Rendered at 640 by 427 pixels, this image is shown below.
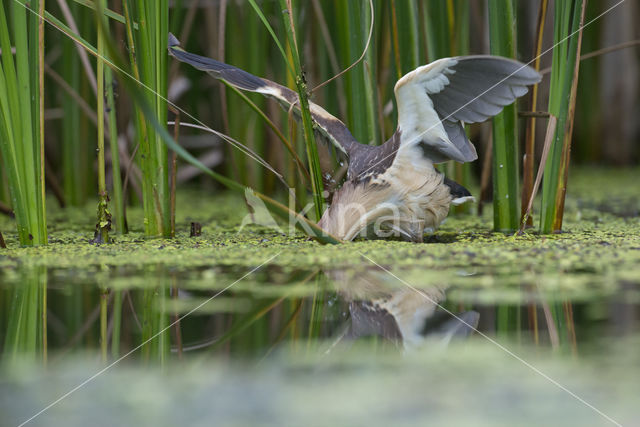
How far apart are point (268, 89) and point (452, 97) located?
1.81 ft

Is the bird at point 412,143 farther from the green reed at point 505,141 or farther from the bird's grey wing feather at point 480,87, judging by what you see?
the green reed at point 505,141

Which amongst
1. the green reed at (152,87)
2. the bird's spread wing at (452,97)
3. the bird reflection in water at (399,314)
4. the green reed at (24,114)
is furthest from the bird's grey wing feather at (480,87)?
the green reed at (24,114)

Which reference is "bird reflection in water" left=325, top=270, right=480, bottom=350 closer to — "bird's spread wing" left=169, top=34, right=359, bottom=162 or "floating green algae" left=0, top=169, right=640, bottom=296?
"floating green algae" left=0, top=169, right=640, bottom=296

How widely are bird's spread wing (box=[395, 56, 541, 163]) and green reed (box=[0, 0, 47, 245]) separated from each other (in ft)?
3.08

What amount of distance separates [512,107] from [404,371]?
138cm

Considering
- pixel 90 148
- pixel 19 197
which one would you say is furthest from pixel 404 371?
pixel 90 148

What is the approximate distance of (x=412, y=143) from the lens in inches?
86.4

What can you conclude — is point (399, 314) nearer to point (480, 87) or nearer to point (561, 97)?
point (480, 87)

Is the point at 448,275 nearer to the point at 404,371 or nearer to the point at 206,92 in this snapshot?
the point at 404,371

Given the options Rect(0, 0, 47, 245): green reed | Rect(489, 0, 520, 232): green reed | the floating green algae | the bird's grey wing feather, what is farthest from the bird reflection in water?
Rect(0, 0, 47, 245): green reed

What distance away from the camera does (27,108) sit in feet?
6.82

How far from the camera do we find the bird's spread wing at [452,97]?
6.61ft

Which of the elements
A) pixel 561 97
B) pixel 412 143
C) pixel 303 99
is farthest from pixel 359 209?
pixel 561 97

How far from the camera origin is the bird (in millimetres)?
2064
